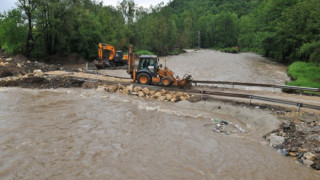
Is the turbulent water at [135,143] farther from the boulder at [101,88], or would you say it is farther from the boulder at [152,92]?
the boulder at [101,88]

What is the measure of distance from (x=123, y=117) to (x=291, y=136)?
776cm

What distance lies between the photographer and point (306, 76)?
76.2 feet

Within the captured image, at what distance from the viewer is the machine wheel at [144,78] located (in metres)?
17.0

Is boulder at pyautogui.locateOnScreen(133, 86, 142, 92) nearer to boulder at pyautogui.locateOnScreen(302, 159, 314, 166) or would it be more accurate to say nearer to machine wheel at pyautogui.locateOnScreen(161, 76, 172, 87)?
machine wheel at pyautogui.locateOnScreen(161, 76, 172, 87)

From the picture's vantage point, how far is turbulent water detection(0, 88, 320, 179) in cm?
730

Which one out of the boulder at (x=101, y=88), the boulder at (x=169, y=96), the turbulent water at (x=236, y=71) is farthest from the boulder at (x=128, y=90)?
A: the turbulent water at (x=236, y=71)

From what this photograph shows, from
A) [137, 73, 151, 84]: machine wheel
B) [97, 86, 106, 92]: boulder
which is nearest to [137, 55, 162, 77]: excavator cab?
[137, 73, 151, 84]: machine wheel

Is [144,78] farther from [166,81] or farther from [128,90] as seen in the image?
[166,81]

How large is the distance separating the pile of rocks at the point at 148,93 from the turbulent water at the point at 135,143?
0.77 meters

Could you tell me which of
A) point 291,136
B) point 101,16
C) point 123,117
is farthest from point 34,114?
point 101,16

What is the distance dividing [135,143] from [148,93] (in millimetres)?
7163

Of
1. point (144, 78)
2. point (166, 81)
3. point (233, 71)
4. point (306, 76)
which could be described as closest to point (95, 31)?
point (233, 71)

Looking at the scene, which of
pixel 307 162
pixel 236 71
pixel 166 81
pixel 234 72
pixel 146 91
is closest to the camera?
pixel 307 162

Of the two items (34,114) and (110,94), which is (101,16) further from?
(34,114)
